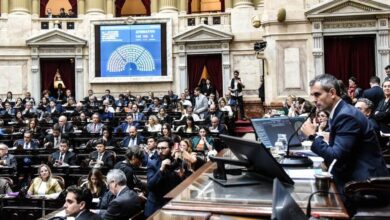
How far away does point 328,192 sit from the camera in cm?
220

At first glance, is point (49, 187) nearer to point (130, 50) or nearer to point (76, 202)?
point (76, 202)

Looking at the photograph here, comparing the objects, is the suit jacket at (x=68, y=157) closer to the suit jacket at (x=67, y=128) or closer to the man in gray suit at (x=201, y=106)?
the suit jacket at (x=67, y=128)

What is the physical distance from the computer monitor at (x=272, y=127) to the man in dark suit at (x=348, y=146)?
87cm

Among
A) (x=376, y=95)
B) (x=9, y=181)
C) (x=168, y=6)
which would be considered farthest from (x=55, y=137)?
(x=168, y=6)

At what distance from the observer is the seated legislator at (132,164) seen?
5805 millimetres

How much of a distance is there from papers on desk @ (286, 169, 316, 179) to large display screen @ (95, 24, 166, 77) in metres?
15.3

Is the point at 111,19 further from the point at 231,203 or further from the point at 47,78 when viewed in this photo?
the point at 231,203

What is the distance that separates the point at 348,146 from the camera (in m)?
2.66

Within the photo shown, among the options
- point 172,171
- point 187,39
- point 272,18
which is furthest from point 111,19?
point 172,171

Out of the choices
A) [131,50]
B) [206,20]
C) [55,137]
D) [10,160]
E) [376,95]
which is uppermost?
[206,20]

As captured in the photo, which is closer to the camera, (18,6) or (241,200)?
(241,200)


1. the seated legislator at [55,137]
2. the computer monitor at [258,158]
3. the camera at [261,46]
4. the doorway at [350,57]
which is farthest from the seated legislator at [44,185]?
the doorway at [350,57]

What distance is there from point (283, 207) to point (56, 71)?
721 inches

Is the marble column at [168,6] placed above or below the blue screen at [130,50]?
above
